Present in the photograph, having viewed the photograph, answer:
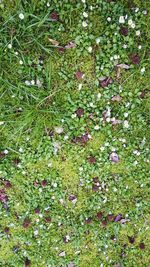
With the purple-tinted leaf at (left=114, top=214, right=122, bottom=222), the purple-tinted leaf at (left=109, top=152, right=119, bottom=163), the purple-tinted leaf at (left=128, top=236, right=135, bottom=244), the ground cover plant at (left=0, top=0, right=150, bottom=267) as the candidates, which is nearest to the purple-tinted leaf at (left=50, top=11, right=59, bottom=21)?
the ground cover plant at (left=0, top=0, right=150, bottom=267)

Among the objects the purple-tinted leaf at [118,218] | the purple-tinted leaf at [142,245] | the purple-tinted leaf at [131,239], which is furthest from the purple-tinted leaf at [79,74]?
the purple-tinted leaf at [142,245]

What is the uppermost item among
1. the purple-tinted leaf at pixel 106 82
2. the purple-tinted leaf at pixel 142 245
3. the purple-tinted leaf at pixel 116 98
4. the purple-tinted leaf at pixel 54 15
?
the purple-tinted leaf at pixel 54 15

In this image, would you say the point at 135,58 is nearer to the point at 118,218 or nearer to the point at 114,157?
the point at 114,157

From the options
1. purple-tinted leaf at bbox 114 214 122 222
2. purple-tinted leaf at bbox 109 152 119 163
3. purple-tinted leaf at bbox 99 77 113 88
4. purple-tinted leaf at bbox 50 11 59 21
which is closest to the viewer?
purple-tinted leaf at bbox 50 11 59 21

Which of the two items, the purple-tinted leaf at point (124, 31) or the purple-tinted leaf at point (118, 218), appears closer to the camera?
the purple-tinted leaf at point (124, 31)

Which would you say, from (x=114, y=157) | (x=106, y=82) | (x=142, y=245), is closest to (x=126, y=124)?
(x=114, y=157)

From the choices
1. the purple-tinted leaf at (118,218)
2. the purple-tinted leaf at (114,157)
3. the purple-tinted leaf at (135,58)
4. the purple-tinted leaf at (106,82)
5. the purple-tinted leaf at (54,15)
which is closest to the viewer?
the purple-tinted leaf at (54,15)

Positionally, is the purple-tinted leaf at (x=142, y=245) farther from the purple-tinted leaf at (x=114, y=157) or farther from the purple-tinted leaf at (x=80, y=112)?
the purple-tinted leaf at (x=80, y=112)

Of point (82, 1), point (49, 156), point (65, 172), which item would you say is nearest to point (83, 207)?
point (65, 172)

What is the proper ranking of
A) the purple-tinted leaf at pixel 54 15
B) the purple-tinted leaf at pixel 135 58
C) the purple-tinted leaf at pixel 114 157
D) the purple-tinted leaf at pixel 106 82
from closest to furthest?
the purple-tinted leaf at pixel 54 15, the purple-tinted leaf at pixel 135 58, the purple-tinted leaf at pixel 106 82, the purple-tinted leaf at pixel 114 157

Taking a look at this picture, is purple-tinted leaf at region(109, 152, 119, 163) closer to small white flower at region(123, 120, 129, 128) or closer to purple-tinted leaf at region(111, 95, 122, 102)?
small white flower at region(123, 120, 129, 128)
